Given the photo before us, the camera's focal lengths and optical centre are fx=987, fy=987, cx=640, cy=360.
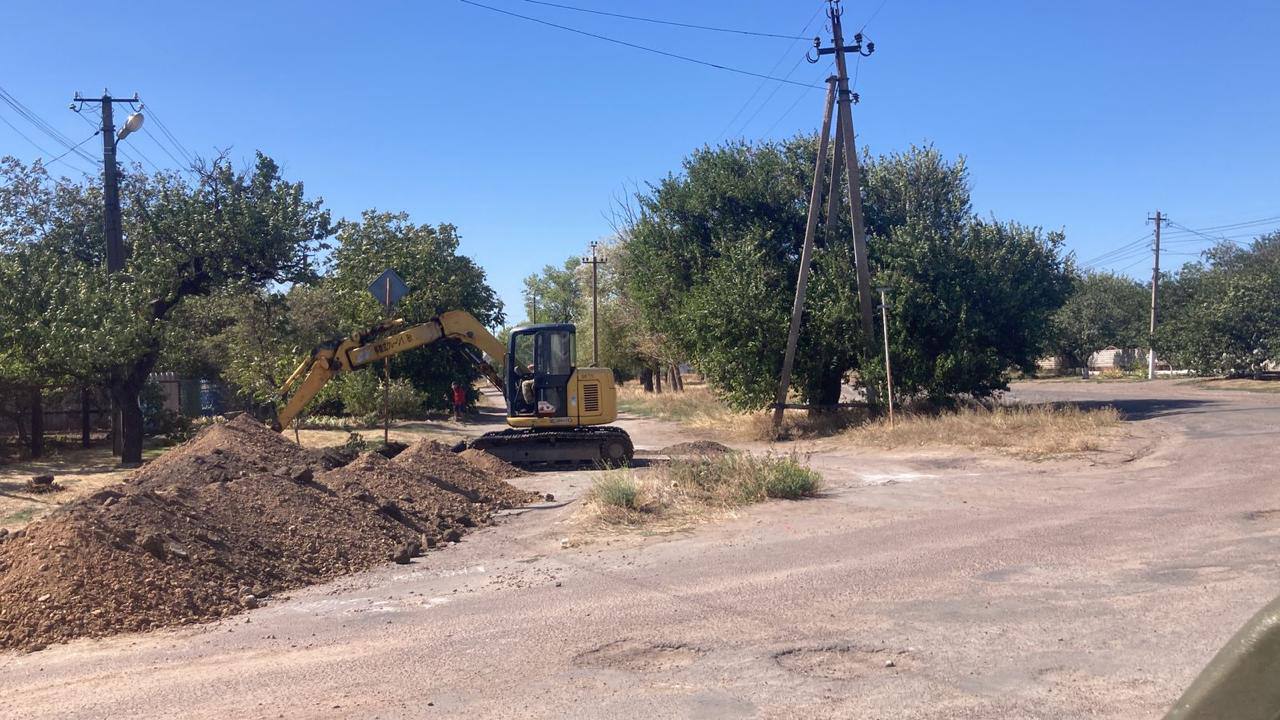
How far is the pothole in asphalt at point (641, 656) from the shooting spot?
643 cm

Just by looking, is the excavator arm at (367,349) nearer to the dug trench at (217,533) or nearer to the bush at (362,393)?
the dug trench at (217,533)

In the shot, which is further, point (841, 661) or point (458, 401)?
point (458, 401)

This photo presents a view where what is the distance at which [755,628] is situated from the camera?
7.19 m

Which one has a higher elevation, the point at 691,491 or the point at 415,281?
the point at 415,281

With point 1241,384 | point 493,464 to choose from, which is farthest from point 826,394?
point 1241,384

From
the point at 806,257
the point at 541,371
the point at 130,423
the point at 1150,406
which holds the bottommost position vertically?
the point at 1150,406

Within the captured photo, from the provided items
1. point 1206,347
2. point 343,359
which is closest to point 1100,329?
point 1206,347

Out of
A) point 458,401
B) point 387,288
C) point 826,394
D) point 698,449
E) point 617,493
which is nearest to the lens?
point 617,493

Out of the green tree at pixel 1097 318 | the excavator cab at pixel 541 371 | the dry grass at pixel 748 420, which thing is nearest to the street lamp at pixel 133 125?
the excavator cab at pixel 541 371

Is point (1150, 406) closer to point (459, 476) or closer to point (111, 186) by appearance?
point (459, 476)

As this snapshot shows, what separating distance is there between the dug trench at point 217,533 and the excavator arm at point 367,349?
427 cm

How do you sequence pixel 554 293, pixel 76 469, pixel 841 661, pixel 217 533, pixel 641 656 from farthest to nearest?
pixel 554 293 → pixel 76 469 → pixel 217 533 → pixel 641 656 → pixel 841 661

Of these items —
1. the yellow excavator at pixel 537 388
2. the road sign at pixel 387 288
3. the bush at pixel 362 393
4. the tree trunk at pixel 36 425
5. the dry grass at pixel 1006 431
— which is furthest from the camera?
the bush at pixel 362 393

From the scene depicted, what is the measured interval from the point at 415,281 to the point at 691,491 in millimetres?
25764
